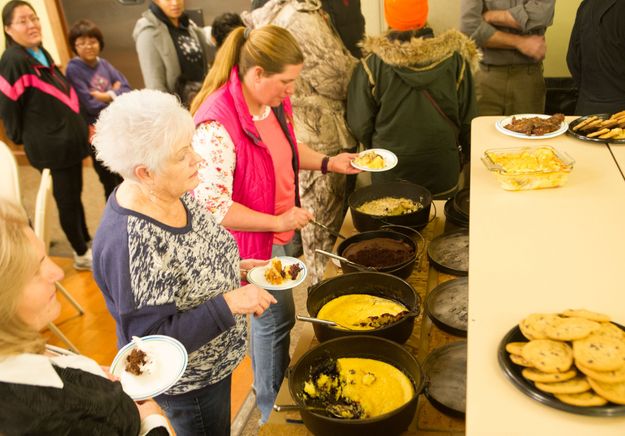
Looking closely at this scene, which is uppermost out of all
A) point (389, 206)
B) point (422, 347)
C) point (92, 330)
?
point (389, 206)

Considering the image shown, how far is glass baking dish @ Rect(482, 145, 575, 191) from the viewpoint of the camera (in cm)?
171

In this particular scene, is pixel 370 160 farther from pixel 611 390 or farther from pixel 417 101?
pixel 611 390

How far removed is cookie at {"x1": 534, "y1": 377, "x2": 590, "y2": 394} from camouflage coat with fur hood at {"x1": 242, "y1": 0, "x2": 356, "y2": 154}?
2.15 meters

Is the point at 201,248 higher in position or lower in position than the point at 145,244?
lower

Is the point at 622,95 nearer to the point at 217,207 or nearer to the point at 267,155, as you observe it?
the point at 267,155

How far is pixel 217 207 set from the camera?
201cm

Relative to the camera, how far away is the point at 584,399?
3.22ft

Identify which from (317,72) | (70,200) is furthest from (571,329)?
(70,200)

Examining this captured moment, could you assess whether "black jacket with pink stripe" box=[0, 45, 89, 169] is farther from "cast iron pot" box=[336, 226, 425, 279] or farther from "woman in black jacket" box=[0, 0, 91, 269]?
"cast iron pot" box=[336, 226, 425, 279]

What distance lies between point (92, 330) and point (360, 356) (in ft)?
8.22

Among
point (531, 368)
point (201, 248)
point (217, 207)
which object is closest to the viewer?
point (531, 368)

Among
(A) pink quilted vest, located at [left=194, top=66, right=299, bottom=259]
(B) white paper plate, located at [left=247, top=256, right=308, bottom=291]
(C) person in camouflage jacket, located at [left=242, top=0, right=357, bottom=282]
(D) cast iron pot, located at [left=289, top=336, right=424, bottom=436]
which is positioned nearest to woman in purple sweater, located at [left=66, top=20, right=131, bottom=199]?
(C) person in camouflage jacket, located at [left=242, top=0, right=357, bottom=282]

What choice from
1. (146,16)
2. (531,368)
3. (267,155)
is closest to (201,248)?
(267,155)

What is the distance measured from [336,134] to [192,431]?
1.82 meters
